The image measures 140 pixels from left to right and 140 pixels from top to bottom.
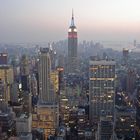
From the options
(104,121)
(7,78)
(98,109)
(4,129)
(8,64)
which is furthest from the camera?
(8,64)

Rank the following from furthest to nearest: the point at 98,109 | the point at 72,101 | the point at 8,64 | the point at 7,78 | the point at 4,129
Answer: the point at 8,64 < the point at 7,78 < the point at 72,101 < the point at 98,109 < the point at 4,129

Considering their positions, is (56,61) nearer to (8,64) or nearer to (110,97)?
(8,64)

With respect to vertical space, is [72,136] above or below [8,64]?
below

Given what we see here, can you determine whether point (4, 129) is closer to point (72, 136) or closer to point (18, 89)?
point (72, 136)

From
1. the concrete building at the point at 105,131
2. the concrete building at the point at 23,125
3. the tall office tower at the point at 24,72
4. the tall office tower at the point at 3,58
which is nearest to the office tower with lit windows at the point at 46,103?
the concrete building at the point at 23,125

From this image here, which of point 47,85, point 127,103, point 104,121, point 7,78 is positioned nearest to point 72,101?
point 47,85

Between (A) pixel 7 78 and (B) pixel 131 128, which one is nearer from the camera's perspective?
(B) pixel 131 128
